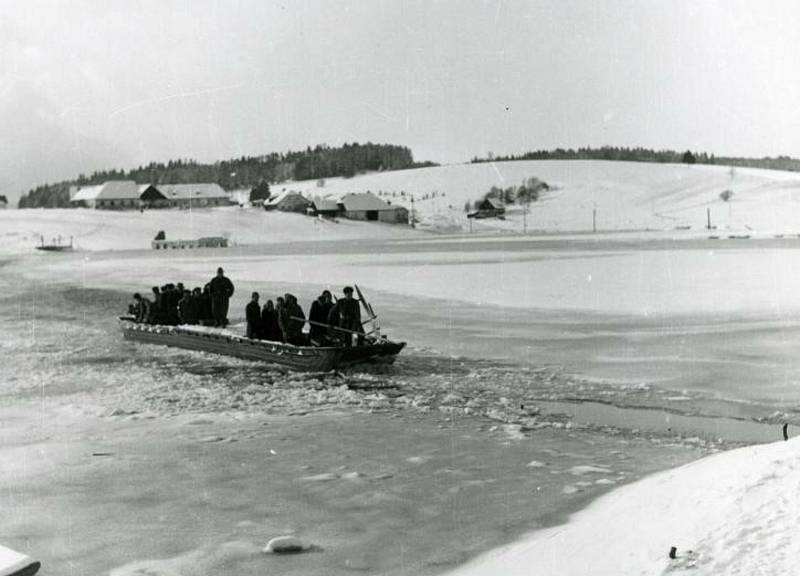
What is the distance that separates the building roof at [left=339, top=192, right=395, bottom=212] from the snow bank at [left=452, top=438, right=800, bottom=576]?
88.1m

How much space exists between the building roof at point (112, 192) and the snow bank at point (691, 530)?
98.3 meters

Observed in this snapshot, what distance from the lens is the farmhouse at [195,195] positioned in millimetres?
102812

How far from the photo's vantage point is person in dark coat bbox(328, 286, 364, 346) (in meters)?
15.3

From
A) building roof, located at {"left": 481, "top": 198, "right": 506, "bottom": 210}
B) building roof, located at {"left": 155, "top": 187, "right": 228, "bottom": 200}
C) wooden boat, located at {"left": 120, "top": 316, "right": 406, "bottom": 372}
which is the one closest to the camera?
wooden boat, located at {"left": 120, "top": 316, "right": 406, "bottom": 372}

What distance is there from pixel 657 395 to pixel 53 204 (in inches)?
4573

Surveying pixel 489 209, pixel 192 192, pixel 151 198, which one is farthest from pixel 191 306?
pixel 192 192

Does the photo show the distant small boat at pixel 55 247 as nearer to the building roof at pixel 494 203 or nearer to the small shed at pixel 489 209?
the small shed at pixel 489 209

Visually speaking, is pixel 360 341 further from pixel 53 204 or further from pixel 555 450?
pixel 53 204

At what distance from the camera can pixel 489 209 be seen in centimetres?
9794

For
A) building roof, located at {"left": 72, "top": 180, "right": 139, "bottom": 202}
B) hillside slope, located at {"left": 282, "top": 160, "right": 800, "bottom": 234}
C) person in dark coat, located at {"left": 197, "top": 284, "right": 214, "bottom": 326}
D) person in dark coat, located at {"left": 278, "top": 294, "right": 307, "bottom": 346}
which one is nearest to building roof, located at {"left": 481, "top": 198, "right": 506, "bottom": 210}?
hillside slope, located at {"left": 282, "top": 160, "right": 800, "bottom": 234}

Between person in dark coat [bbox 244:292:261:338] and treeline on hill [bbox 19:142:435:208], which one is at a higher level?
treeline on hill [bbox 19:142:435:208]

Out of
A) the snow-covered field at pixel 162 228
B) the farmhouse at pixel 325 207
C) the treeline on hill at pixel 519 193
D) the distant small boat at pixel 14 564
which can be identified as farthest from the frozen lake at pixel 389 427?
the treeline on hill at pixel 519 193

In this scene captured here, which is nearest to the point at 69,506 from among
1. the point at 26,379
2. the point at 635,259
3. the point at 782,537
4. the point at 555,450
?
the point at 555,450

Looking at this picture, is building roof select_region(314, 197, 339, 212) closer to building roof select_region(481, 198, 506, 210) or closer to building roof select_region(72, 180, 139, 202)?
building roof select_region(481, 198, 506, 210)
